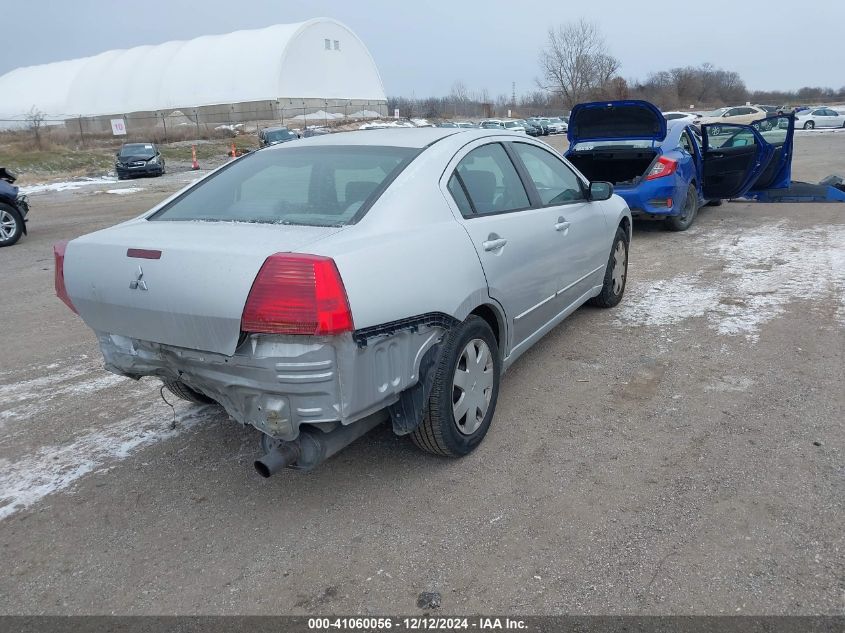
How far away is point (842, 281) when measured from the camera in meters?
6.47

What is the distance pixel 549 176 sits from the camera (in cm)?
470

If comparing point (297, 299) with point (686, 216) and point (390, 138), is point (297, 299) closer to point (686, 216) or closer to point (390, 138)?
point (390, 138)

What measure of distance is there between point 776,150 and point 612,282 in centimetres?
613

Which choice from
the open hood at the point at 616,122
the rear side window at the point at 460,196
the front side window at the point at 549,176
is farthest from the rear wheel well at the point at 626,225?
the open hood at the point at 616,122

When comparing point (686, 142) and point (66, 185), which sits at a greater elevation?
point (686, 142)

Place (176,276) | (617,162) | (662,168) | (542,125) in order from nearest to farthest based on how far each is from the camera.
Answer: (176,276) < (662,168) < (617,162) < (542,125)

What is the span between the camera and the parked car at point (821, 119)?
38656mm

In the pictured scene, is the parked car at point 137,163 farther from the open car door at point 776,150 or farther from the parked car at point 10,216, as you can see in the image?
the open car door at point 776,150

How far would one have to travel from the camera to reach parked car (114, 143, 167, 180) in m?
26.4

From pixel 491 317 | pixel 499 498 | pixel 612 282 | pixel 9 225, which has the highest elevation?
pixel 9 225

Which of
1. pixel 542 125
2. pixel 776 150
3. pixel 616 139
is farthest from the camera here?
pixel 542 125

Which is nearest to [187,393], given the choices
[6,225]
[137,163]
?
[6,225]

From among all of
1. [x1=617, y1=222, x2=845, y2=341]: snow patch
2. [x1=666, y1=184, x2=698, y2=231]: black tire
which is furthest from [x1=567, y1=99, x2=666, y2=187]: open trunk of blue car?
[x1=617, y1=222, x2=845, y2=341]: snow patch

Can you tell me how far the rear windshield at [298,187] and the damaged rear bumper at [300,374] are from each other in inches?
25.0
